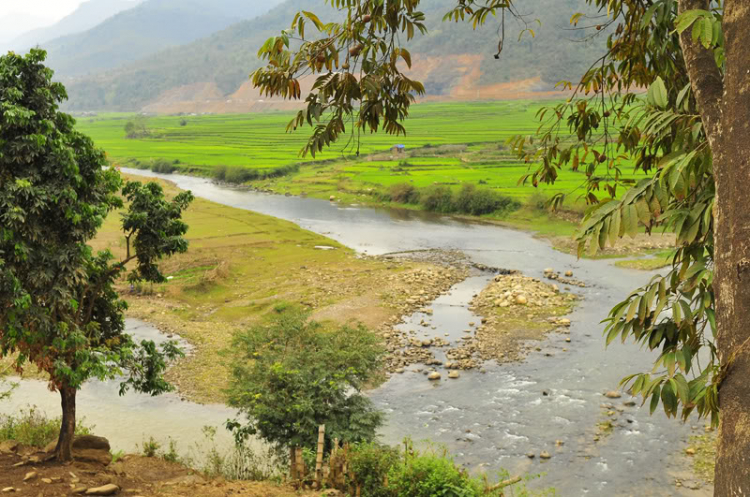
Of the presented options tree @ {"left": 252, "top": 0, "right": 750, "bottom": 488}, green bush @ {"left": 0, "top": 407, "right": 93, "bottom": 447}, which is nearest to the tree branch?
tree @ {"left": 252, "top": 0, "right": 750, "bottom": 488}

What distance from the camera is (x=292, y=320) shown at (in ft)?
42.6

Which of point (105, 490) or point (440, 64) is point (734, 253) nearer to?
point (105, 490)

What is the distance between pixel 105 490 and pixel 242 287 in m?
16.5

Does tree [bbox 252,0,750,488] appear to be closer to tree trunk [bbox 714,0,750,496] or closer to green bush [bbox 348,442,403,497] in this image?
tree trunk [bbox 714,0,750,496]

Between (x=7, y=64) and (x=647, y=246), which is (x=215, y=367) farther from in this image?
(x=647, y=246)

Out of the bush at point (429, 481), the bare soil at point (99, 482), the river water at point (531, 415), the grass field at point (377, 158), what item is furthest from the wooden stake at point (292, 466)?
the grass field at point (377, 158)

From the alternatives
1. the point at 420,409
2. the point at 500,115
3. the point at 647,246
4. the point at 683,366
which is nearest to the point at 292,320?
the point at 420,409

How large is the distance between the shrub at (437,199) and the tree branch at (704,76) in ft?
114

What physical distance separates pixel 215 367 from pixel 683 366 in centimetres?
1513

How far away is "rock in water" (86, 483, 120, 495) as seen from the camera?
7336 mm

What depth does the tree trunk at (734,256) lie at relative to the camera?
247 centimetres

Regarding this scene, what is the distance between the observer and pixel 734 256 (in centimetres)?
260

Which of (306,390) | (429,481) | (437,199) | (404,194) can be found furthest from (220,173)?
(429,481)

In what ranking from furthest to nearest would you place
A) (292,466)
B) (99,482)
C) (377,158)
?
(377,158)
(292,466)
(99,482)
